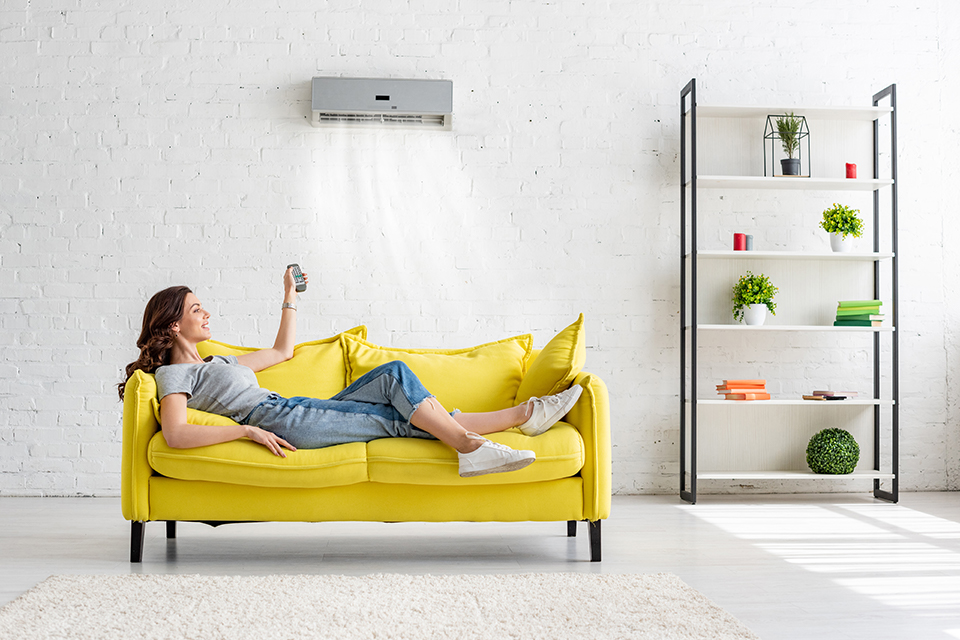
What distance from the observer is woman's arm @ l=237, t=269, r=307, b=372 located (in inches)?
126

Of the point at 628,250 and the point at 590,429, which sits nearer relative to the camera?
the point at 590,429

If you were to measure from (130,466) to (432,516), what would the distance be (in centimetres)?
102

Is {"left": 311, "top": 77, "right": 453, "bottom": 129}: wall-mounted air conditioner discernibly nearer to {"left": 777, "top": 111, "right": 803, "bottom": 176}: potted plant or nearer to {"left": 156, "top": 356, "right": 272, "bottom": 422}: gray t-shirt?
{"left": 777, "top": 111, "right": 803, "bottom": 176}: potted plant

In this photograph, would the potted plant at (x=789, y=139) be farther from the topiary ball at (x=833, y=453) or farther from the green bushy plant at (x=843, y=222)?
the topiary ball at (x=833, y=453)

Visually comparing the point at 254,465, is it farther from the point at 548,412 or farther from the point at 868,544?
the point at 868,544

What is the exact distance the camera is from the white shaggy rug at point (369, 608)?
2006mm

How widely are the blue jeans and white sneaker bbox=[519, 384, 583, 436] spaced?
1.16 feet

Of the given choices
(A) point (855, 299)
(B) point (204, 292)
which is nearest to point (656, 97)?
(A) point (855, 299)

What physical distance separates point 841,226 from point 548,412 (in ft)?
7.84

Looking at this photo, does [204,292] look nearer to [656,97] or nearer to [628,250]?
[628,250]

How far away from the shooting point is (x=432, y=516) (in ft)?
9.06

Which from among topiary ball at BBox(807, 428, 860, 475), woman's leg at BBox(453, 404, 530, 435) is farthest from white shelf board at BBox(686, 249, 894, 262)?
woman's leg at BBox(453, 404, 530, 435)

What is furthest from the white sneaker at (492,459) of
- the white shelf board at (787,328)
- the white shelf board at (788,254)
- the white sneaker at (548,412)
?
the white shelf board at (788,254)

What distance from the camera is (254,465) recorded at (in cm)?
267
